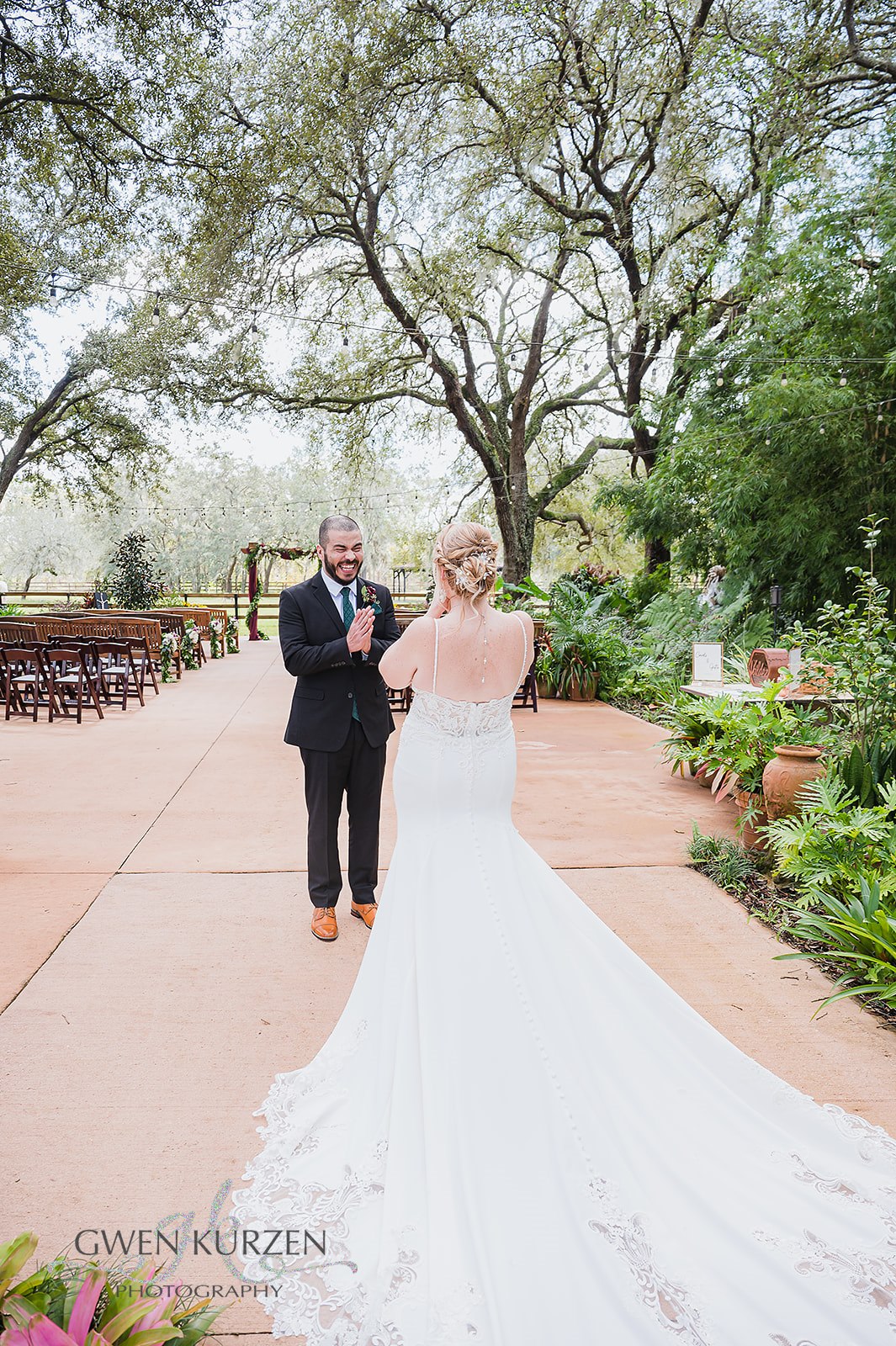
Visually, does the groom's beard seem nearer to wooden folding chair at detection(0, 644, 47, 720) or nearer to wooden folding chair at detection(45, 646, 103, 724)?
wooden folding chair at detection(45, 646, 103, 724)

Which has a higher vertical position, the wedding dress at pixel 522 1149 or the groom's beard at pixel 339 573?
the groom's beard at pixel 339 573

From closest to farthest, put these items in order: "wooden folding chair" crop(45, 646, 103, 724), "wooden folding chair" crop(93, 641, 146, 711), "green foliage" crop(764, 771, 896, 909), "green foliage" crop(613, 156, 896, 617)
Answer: "green foliage" crop(764, 771, 896, 909) < "green foliage" crop(613, 156, 896, 617) < "wooden folding chair" crop(45, 646, 103, 724) < "wooden folding chair" crop(93, 641, 146, 711)

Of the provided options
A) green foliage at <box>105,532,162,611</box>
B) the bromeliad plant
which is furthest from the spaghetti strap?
green foliage at <box>105,532,162,611</box>

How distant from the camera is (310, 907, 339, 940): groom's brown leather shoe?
4.31 metres

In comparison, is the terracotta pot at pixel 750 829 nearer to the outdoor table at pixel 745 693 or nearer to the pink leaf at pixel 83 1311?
the outdoor table at pixel 745 693

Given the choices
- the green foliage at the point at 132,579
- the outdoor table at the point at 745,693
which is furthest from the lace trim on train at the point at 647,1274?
the green foliage at the point at 132,579

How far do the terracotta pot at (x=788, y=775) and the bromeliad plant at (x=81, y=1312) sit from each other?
4.24 metres

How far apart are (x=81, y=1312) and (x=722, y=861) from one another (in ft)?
14.6

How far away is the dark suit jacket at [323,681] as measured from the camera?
4.11 m

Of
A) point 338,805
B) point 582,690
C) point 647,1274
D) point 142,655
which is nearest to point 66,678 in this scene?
point 142,655

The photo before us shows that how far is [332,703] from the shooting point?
4125 millimetres

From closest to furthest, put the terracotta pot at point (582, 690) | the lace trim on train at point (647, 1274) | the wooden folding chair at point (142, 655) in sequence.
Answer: the lace trim on train at point (647, 1274)
the wooden folding chair at point (142, 655)
the terracotta pot at point (582, 690)

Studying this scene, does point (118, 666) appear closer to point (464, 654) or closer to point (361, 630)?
point (361, 630)

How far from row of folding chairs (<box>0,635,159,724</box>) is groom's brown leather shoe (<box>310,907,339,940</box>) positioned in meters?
7.48
